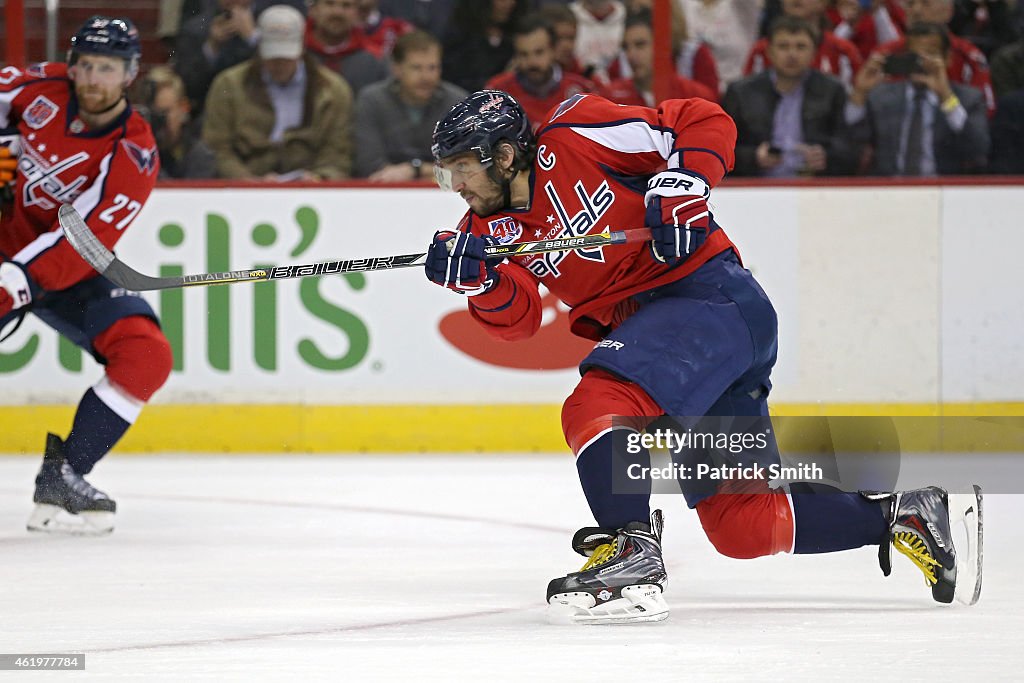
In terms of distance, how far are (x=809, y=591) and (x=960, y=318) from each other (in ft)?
8.83

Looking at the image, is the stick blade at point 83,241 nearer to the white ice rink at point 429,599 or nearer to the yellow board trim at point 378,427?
the white ice rink at point 429,599

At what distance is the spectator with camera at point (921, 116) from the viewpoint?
558cm

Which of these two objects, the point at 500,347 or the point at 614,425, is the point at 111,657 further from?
the point at 500,347

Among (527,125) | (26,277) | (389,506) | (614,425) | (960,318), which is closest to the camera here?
(614,425)

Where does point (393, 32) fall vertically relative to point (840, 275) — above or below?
above

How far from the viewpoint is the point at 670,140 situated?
3020mm

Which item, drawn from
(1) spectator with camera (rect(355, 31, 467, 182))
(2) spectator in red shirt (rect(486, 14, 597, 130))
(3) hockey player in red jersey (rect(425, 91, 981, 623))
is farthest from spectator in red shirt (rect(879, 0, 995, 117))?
(3) hockey player in red jersey (rect(425, 91, 981, 623))

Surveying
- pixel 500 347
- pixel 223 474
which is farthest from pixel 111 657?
pixel 500 347

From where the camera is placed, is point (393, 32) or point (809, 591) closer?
point (809, 591)

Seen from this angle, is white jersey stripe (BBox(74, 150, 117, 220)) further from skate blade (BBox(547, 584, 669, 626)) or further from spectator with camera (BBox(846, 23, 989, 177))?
spectator with camera (BBox(846, 23, 989, 177))

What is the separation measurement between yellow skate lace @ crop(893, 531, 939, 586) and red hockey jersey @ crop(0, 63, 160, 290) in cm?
213

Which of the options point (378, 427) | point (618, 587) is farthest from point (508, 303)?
point (378, 427)

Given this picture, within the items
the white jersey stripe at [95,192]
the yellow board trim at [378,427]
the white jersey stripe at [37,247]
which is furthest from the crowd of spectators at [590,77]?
the white jersey stripe at [37,247]

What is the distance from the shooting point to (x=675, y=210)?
2.83 m
